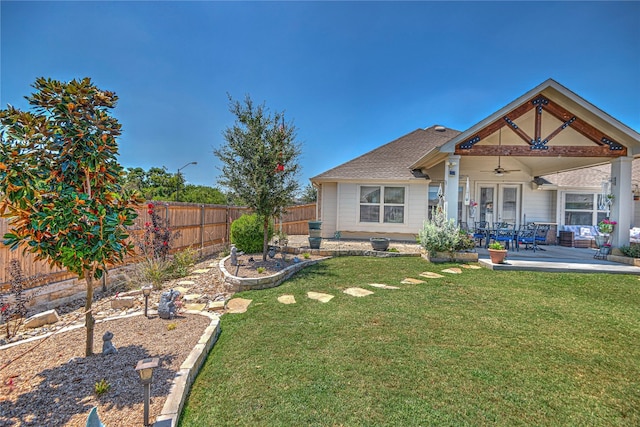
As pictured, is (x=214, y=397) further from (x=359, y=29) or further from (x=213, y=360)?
(x=359, y=29)

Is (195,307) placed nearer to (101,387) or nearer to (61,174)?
(101,387)

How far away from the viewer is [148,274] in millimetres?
6164

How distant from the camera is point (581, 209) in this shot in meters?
12.0

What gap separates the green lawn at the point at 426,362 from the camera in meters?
2.24

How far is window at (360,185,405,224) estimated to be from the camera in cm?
1145

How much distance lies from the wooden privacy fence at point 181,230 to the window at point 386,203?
12.2 feet

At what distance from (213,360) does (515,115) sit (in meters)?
9.61

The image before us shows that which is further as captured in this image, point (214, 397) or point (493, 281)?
point (493, 281)

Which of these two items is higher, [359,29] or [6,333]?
[359,29]

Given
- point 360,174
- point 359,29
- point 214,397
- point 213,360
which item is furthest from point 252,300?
point 359,29

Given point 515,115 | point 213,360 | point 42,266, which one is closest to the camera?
point 213,360

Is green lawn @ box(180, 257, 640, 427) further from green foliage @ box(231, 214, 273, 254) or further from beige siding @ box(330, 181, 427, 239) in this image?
beige siding @ box(330, 181, 427, 239)

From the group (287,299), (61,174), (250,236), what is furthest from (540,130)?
(61,174)

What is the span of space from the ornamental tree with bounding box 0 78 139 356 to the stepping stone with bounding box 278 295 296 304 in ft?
9.63
